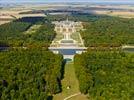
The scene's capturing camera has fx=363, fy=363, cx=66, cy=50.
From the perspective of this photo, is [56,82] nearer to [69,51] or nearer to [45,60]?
[45,60]

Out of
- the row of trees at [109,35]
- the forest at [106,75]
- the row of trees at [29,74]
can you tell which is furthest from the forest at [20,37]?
the forest at [106,75]

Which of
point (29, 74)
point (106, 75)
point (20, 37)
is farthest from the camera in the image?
point (20, 37)

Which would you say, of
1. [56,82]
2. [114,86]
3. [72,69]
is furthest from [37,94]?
[72,69]

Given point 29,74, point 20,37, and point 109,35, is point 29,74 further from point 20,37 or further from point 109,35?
point 109,35

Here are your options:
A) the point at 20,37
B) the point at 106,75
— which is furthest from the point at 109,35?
the point at 106,75

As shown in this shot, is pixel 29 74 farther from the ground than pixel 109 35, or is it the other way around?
pixel 29 74

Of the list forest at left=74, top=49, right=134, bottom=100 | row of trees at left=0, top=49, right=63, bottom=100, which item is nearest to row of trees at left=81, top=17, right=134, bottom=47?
forest at left=74, top=49, right=134, bottom=100

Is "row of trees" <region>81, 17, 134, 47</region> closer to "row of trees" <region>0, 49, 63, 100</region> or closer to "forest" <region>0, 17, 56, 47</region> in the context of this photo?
"forest" <region>0, 17, 56, 47</region>
